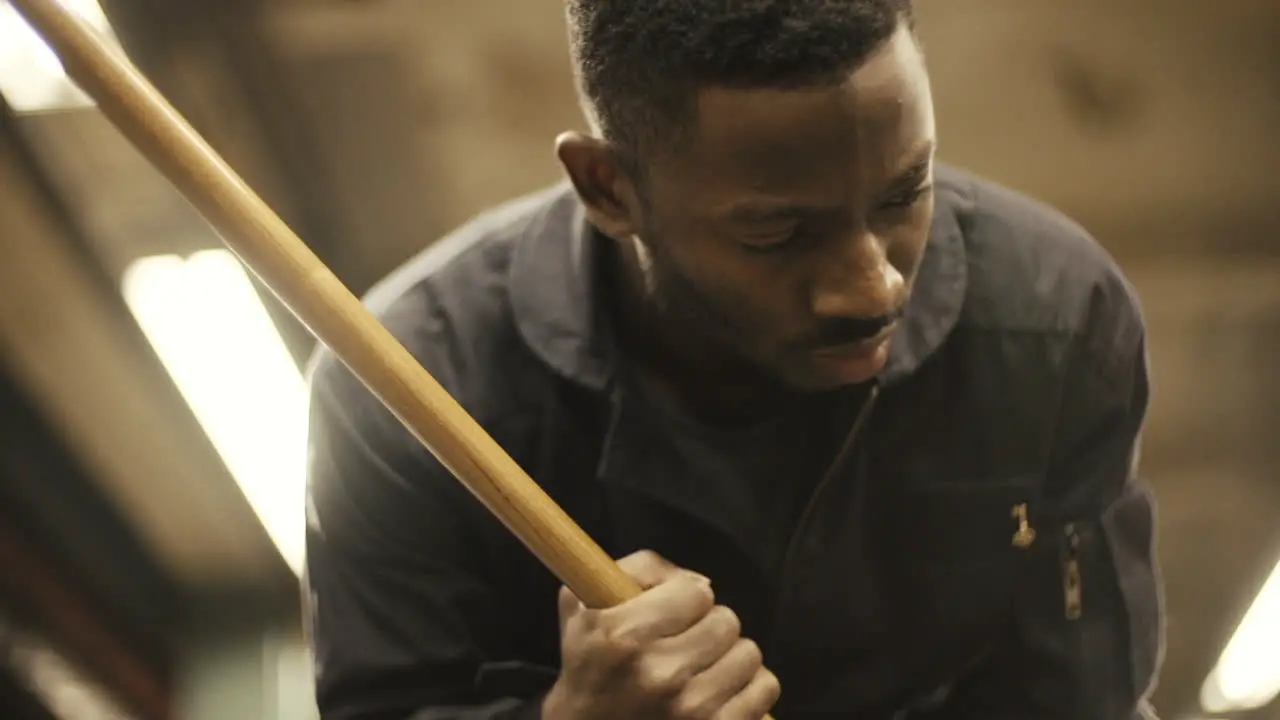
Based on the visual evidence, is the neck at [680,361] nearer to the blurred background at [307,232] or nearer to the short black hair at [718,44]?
the short black hair at [718,44]

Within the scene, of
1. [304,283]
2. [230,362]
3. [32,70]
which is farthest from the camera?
[230,362]

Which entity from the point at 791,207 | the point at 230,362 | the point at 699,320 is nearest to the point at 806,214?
the point at 791,207

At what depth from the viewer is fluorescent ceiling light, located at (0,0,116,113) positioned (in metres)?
1.04

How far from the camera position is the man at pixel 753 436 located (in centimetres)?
55

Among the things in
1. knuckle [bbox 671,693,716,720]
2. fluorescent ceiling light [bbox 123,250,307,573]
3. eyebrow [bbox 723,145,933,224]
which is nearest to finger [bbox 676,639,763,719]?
knuckle [bbox 671,693,716,720]

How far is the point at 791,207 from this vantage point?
53cm

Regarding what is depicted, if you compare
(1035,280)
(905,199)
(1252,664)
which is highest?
(905,199)

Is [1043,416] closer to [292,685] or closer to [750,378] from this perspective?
[750,378]

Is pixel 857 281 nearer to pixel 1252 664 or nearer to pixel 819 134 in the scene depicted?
pixel 819 134

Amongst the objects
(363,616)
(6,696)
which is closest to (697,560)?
(363,616)

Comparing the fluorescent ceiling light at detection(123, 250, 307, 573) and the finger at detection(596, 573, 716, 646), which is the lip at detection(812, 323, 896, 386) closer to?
the finger at detection(596, 573, 716, 646)

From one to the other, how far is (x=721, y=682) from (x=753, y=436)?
170 mm

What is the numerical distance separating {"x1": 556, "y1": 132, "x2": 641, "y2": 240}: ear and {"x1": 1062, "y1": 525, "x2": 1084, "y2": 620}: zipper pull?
0.40 meters

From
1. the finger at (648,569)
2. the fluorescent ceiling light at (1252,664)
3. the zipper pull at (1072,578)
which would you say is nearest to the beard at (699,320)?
the finger at (648,569)
